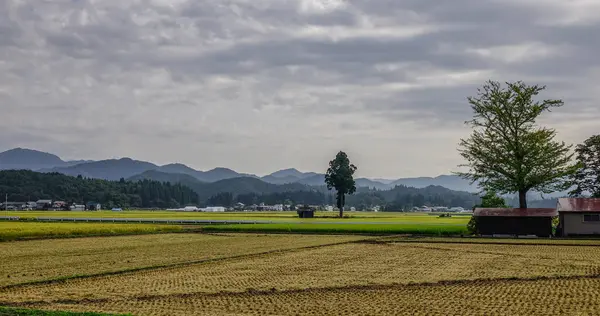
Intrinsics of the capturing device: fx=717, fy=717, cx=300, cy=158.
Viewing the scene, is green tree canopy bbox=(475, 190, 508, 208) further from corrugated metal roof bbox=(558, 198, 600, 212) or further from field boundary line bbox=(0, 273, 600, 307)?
field boundary line bbox=(0, 273, 600, 307)

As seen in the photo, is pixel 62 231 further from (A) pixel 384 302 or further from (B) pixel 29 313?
(A) pixel 384 302

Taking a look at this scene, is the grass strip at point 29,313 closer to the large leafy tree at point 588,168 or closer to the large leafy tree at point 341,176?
the large leafy tree at point 588,168

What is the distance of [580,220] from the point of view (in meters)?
59.9

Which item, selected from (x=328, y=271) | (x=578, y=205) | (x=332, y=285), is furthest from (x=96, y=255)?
(x=578, y=205)

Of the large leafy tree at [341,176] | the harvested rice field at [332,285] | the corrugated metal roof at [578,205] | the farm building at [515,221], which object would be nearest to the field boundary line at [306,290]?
the harvested rice field at [332,285]

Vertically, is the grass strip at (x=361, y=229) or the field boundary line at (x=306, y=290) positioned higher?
the grass strip at (x=361, y=229)

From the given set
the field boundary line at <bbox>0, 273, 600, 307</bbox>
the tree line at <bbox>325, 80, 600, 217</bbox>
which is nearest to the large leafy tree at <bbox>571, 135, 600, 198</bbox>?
the tree line at <bbox>325, 80, 600, 217</bbox>

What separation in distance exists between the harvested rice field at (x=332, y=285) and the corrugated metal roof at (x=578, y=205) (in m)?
19.4

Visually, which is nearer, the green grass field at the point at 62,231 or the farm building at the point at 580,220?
the green grass field at the point at 62,231

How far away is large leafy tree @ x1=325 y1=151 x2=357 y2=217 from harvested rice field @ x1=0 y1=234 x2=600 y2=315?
287 ft

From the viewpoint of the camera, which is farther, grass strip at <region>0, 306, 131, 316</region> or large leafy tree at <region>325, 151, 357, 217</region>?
large leafy tree at <region>325, 151, 357, 217</region>

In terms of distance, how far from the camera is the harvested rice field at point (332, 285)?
20.4 m

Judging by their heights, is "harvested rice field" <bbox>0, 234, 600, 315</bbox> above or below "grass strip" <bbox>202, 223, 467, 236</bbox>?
below

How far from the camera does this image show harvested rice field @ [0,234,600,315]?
20.4 metres
